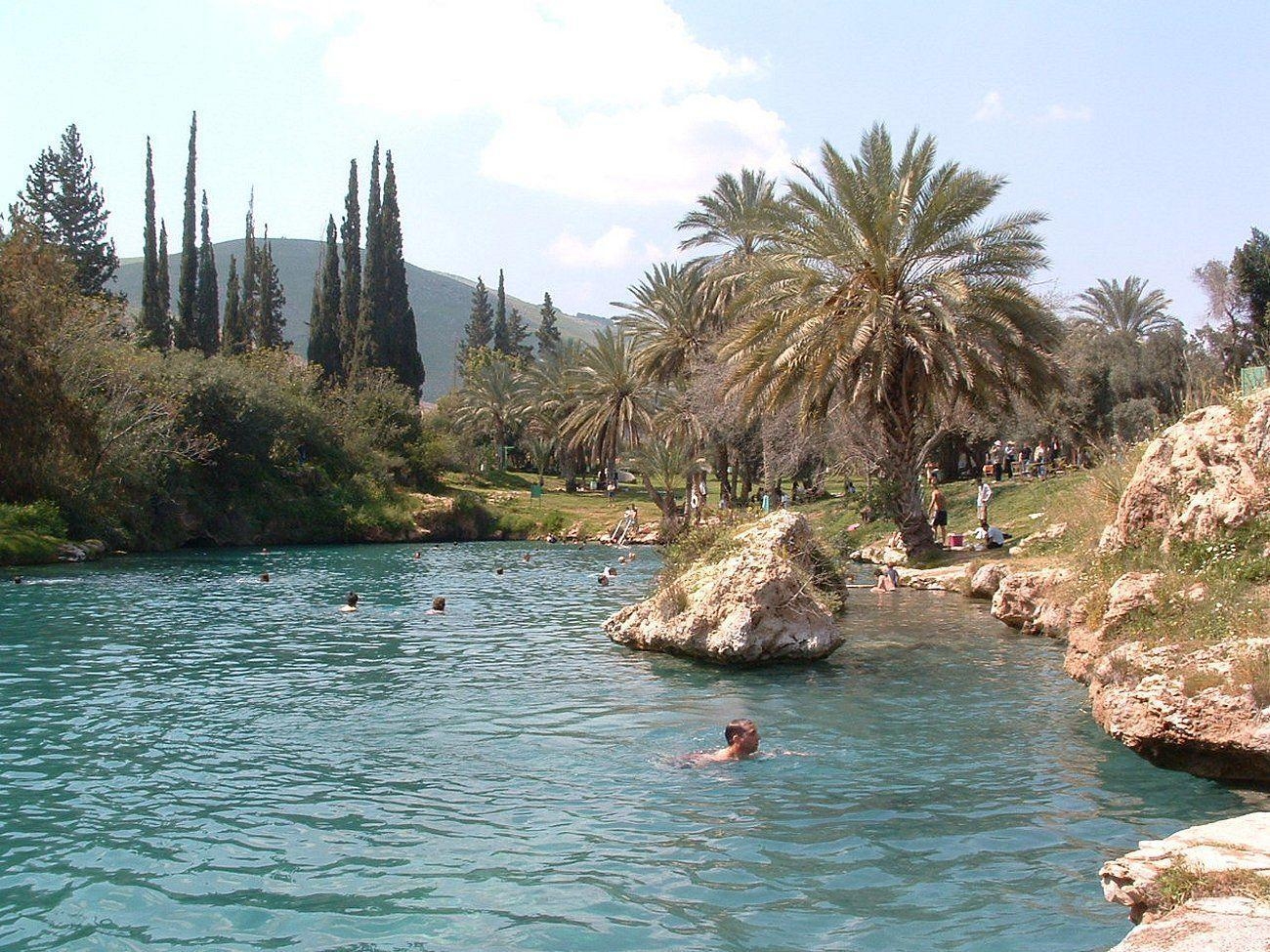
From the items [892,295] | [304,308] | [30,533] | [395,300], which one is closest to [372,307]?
[395,300]

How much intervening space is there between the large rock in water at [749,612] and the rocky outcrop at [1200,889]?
9413 mm

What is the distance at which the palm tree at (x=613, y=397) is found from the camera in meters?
52.9

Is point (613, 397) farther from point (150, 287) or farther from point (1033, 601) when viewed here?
point (1033, 601)

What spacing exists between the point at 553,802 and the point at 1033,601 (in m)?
12.7

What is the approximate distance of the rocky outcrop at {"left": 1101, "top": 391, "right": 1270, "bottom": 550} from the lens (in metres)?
12.0

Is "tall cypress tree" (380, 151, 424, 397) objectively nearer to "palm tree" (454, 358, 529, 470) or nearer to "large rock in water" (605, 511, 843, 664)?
"palm tree" (454, 358, 529, 470)

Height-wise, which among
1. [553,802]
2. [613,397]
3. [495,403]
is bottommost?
[553,802]

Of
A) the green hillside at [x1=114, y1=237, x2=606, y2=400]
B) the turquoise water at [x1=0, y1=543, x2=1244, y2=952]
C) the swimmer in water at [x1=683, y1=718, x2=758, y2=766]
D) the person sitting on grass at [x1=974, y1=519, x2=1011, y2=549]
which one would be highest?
the green hillside at [x1=114, y1=237, x2=606, y2=400]

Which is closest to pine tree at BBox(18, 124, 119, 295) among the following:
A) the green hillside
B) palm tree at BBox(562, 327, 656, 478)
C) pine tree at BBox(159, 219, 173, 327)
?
pine tree at BBox(159, 219, 173, 327)

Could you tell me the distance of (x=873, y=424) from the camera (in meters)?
29.8

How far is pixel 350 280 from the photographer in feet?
223

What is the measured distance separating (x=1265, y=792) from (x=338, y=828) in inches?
291

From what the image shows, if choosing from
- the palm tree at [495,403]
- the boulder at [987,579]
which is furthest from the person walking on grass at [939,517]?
the palm tree at [495,403]

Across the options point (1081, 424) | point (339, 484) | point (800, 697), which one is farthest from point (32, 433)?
point (1081, 424)
